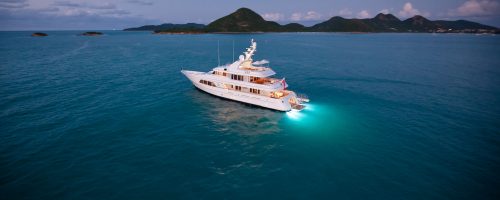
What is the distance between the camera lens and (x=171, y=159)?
23.0 metres

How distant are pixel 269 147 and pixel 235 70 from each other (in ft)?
54.6

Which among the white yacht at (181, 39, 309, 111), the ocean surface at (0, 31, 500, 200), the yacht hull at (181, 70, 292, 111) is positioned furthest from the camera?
the white yacht at (181, 39, 309, 111)

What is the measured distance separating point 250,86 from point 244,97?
1.86m

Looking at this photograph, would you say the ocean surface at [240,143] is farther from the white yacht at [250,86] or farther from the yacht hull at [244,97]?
the white yacht at [250,86]

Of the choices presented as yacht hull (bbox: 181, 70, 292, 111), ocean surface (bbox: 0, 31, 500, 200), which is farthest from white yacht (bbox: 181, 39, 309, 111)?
ocean surface (bbox: 0, 31, 500, 200)

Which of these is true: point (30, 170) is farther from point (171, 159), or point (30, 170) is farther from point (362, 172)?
point (362, 172)

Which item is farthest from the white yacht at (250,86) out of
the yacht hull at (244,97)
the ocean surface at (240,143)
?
the ocean surface at (240,143)

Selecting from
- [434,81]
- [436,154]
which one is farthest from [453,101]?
[436,154]

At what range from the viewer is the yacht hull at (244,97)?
3497 cm

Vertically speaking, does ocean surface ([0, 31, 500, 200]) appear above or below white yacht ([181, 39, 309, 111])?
below

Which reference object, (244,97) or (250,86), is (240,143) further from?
(250,86)

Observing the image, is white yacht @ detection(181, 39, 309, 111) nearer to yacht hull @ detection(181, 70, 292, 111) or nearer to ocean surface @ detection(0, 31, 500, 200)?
yacht hull @ detection(181, 70, 292, 111)

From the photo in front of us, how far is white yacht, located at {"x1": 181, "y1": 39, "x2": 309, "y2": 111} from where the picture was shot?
35.8 m

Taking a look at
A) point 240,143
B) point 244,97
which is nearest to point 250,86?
point 244,97
